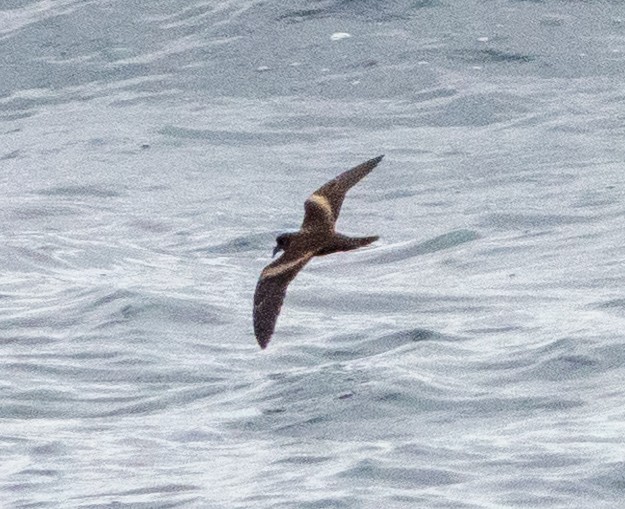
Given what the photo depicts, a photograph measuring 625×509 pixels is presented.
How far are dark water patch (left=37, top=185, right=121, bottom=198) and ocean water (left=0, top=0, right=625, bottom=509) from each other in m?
0.03

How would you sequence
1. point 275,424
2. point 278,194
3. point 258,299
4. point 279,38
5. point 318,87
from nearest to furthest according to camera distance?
point 258,299, point 275,424, point 278,194, point 318,87, point 279,38

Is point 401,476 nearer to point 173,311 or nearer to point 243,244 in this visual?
point 173,311

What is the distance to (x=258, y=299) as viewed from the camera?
846cm

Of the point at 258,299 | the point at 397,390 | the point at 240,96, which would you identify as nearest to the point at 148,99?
the point at 240,96

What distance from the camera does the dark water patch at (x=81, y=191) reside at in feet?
54.3

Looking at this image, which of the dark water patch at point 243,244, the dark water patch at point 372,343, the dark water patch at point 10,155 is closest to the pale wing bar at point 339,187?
the dark water patch at point 372,343

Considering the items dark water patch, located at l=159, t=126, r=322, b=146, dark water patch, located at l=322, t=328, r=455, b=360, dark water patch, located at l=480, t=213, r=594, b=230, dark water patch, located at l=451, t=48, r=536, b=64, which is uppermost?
dark water patch, located at l=322, t=328, r=455, b=360

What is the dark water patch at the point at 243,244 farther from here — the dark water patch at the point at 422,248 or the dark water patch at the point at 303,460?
the dark water patch at the point at 303,460

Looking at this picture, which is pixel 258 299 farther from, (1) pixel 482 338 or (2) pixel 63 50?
(2) pixel 63 50

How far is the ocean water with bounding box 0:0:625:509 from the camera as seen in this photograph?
31.6ft

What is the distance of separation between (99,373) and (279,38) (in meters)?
8.25

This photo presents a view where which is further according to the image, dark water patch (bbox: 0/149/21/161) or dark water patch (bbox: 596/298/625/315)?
dark water patch (bbox: 0/149/21/161)

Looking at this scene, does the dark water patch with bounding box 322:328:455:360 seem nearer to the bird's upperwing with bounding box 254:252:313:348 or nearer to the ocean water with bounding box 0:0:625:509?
the ocean water with bounding box 0:0:625:509

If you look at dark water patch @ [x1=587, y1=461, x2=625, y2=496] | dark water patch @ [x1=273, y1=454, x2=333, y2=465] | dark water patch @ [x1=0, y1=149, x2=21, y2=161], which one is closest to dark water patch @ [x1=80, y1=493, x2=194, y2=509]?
dark water patch @ [x1=273, y1=454, x2=333, y2=465]
